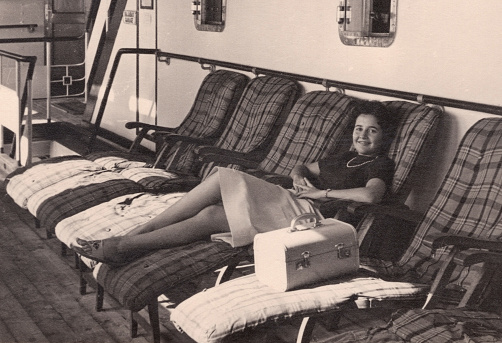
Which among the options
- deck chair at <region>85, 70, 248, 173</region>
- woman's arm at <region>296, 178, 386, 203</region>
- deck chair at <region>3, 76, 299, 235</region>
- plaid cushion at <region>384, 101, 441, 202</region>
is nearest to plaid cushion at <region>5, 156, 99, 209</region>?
deck chair at <region>3, 76, 299, 235</region>

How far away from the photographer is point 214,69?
19.2 ft

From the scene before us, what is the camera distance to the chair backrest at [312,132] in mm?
4203

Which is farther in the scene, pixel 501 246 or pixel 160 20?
pixel 160 20

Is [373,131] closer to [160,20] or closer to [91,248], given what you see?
[91,248]

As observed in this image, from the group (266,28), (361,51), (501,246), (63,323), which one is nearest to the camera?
(501,246)

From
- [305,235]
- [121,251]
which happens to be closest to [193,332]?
[305,235]

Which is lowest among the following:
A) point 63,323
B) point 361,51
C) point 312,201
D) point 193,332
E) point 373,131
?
point 63,323

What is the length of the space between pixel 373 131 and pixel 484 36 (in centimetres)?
67

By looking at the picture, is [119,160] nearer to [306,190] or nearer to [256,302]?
[306,190]

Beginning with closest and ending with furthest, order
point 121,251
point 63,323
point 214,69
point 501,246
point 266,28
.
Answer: point 501,246
point 121,251
point 63,323
point 266,28
point 214,69

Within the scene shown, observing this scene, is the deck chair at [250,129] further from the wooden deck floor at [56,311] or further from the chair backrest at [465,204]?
the chair backrest at [465,204]

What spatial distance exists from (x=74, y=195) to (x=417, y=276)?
2.04m

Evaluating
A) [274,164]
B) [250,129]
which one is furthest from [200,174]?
[274,164]

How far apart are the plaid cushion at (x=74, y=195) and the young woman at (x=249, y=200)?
2.34 ft
